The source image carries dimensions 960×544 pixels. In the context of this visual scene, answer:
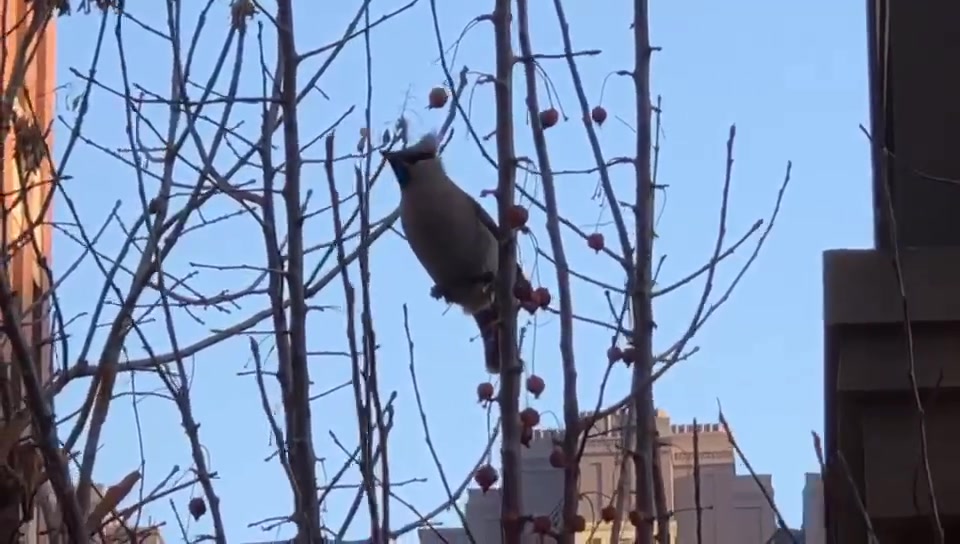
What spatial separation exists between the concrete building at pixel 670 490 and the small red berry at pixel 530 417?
1.66 m

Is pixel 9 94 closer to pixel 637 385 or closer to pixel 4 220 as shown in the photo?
pixel 4 220

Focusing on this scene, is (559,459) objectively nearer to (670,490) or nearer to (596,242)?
(596,242)

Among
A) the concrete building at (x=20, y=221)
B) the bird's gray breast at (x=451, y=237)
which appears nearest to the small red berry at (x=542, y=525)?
the concrete building at (x=20, y=221)

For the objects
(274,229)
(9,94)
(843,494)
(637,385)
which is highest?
(9,94)

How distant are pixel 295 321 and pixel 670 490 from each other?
4213mm

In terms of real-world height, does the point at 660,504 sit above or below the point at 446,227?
below

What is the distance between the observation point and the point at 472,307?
18.7ft

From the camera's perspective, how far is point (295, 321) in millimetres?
3004

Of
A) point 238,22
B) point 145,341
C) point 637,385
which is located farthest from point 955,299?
point 238,22

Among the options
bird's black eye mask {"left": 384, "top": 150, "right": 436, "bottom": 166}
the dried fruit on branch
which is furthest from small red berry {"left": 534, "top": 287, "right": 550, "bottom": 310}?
bird's black eye mask {"left": 384, "top": 150, "right": 436, "bottom": 166}

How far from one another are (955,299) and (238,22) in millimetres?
1923

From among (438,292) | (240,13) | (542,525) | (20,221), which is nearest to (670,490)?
(438,292)

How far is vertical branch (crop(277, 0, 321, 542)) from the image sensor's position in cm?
271

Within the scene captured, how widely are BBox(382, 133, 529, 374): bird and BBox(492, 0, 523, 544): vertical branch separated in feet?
8.29
